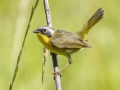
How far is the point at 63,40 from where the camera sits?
4633 millimetres

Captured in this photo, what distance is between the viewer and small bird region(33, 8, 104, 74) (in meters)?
4.24

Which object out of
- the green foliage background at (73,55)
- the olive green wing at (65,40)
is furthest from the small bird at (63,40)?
the green foliage background at (73,55)

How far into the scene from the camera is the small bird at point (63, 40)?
13.9 ft

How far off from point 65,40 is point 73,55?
1100 mm

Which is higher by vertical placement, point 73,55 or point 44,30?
point 73,55

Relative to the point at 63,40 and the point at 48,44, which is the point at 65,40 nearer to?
the point at 63,40

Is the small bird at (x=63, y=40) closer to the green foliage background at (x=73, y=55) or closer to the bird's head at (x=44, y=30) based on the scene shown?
the bird's head at (x=44, y=30)

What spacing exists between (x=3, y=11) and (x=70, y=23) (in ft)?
4.33

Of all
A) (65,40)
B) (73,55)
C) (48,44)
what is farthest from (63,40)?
(73,55)

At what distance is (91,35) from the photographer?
6383mm

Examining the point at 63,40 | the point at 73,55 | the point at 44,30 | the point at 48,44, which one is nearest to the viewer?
the point at 44,30

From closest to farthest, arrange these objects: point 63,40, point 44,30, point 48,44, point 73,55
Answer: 1. point 44,30
2. point 48,44
3. point 63,40
4. point 73,55

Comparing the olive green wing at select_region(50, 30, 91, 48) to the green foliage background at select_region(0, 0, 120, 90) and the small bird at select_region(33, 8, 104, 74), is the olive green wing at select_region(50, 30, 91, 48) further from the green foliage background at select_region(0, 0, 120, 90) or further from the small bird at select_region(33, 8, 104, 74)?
the green foliage background at select_region(0, 0, 120, 90)

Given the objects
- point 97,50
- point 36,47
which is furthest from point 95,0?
point 36,47
